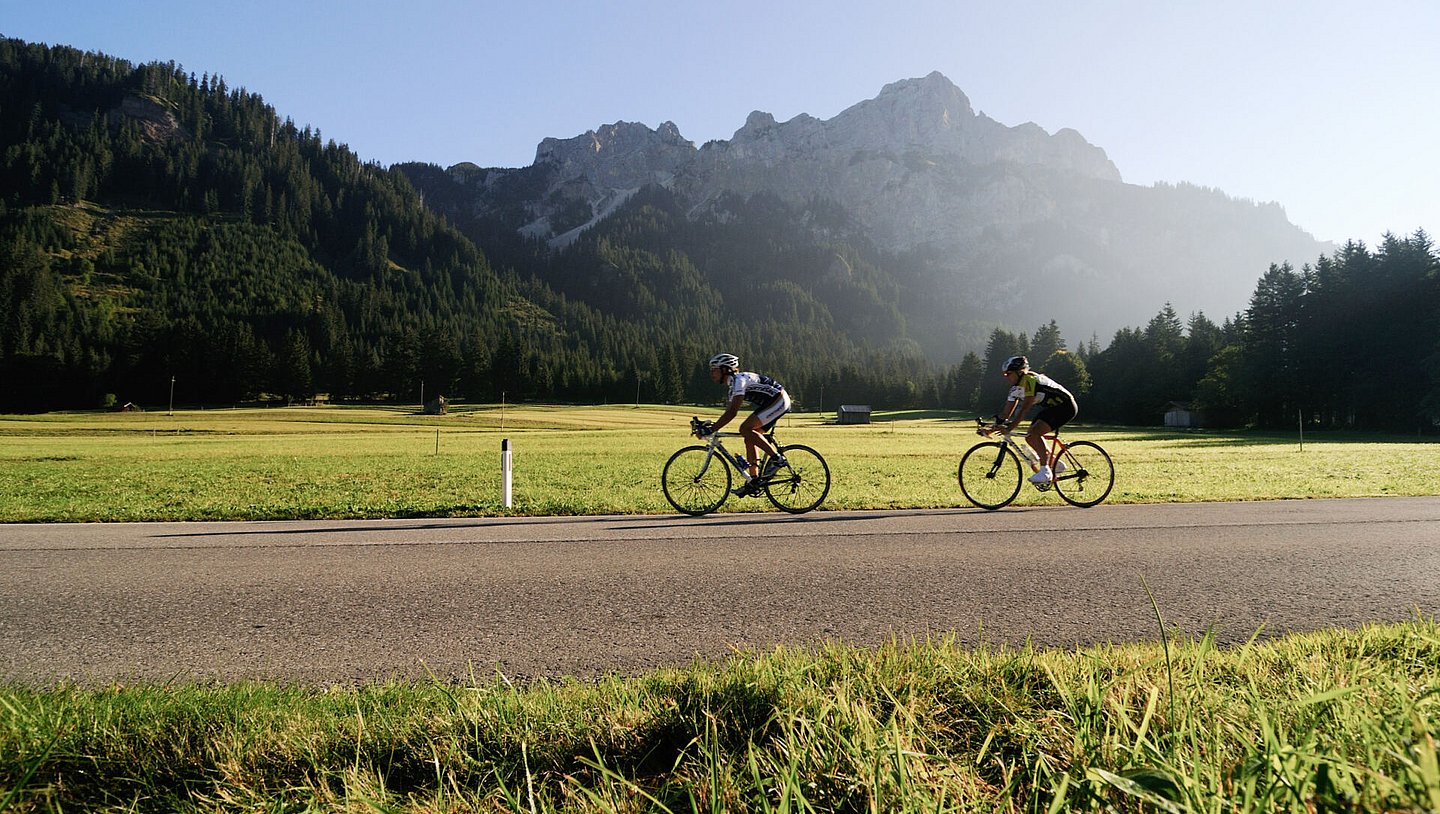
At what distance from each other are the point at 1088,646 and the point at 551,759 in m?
3.01

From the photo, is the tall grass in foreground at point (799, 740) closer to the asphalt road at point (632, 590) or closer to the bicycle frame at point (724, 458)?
the asphalt road at point (632, 590)

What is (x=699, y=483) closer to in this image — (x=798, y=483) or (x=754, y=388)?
(x=798, y=483)

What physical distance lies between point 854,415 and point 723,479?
91222 mm

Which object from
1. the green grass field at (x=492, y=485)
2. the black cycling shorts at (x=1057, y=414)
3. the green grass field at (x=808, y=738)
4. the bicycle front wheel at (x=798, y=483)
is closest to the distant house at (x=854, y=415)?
the green grass field at (x=492, y=485)

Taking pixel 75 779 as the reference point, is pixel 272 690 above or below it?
below

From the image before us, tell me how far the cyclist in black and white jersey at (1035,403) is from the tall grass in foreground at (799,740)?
8.13 metres

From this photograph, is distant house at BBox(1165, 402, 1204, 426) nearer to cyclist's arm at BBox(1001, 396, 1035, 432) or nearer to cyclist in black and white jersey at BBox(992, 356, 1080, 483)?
cyclist in black and white jersey at BBox(992, 356, 1080, 483)

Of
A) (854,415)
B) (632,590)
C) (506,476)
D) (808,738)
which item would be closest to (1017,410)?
(632,590)

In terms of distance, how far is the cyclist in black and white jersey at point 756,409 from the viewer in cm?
1034

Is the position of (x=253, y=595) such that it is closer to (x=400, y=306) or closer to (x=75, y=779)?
(x=75, y=779)

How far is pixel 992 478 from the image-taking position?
1088 cm

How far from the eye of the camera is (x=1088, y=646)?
3.50m

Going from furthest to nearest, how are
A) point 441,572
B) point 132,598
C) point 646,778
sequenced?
point 441,572, point 132,598, point 646,778

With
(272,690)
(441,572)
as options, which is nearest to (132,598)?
(441,572)
